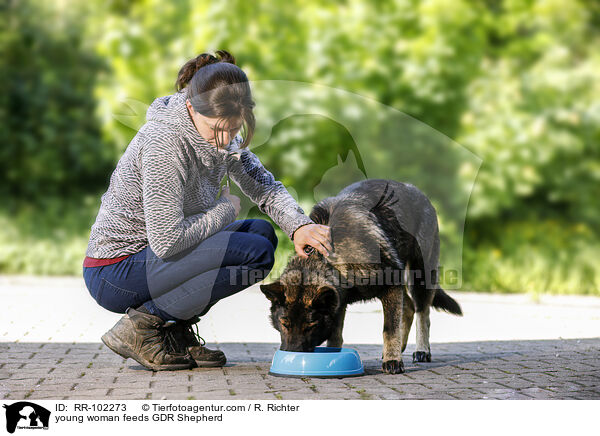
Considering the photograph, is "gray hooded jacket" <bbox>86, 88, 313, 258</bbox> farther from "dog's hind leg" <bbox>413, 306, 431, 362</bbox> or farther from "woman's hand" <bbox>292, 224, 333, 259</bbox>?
"dog's hind leg" <bbox>413, 306, 431, 362</bbox>

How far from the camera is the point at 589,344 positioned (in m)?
5.68

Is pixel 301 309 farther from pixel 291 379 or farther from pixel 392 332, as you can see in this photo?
pixel 392 332

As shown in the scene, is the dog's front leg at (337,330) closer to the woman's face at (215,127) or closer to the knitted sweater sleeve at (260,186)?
the knitted sweater sleeve at (260,186)

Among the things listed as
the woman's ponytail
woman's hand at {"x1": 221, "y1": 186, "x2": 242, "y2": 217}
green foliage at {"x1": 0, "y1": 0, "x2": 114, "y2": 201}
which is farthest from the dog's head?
green foliage at {"x1": 0, "y1": 0, "x2": 114, "y2": 201}

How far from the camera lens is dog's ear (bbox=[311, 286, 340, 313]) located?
419cm

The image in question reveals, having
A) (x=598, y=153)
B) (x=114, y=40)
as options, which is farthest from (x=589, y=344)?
(x=114, y=40)

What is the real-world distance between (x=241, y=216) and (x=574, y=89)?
31.9ft

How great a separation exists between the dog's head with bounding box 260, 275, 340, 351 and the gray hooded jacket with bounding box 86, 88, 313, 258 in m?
0.35

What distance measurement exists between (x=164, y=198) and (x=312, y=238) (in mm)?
926

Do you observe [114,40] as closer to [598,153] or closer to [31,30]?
[31,30]

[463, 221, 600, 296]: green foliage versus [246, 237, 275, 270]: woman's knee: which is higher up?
[463, 221, 600, 296]: green foliage

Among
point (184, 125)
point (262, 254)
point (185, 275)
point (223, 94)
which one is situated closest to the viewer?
point (223, 94)
